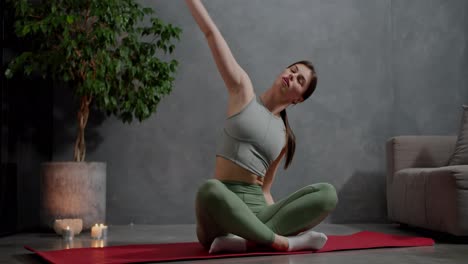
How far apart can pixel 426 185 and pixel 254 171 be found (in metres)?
1.15

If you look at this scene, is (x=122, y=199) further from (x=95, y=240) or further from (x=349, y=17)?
(x=349, y=17)

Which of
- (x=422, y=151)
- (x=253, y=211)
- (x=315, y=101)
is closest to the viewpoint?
(x=253, y=211)

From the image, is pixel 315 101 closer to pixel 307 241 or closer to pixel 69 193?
pixel 69 193

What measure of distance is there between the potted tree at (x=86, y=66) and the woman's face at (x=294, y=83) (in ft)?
4.01

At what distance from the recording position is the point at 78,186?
11.7ft

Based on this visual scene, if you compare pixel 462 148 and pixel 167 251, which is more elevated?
pixel 462 148

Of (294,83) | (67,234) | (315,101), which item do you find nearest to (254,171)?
(294,83)

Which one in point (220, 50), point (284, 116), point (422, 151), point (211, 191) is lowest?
point (211, 191)

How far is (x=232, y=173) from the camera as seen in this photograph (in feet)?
8.22

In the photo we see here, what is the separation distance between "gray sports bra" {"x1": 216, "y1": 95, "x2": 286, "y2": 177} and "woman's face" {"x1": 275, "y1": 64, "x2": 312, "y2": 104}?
0.40 feet

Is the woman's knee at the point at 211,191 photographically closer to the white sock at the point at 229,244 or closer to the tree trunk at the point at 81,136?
the white sock at the point at 229,244

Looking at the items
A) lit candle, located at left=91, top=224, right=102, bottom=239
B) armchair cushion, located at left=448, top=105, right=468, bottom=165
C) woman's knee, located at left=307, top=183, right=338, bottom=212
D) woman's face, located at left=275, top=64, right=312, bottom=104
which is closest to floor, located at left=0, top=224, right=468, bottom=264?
lit candle, located at left=91, top=224, right=102, bottom=239

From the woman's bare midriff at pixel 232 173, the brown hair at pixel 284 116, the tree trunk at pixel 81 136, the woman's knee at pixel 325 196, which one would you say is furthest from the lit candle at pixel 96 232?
the woman's knee at pixel 325 196

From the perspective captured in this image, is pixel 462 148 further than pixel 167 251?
Yes
